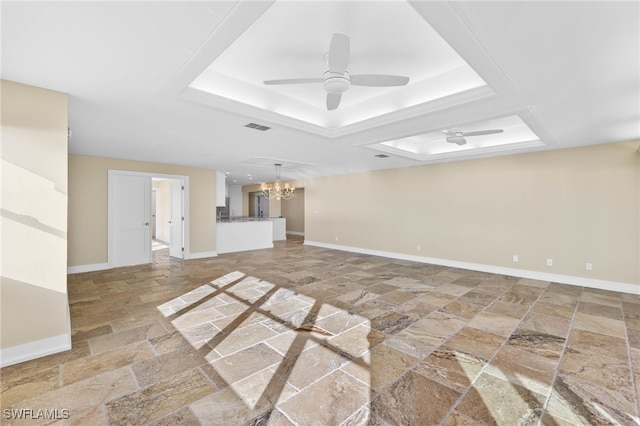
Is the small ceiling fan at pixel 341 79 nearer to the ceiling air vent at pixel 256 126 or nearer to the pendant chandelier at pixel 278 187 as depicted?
the ceiling air vent at pixel 256 126

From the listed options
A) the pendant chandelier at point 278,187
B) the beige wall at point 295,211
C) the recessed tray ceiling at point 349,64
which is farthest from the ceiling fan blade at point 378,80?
the beige wall at point 295,211

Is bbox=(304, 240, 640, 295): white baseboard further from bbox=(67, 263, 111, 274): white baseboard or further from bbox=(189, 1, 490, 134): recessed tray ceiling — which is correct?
bbox=(67, 263, 111, 274): white baseboard

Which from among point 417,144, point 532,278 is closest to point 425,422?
point 532,278

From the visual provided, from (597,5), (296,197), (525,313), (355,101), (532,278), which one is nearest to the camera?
(597,5)

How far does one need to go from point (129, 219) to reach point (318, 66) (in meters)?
5.93

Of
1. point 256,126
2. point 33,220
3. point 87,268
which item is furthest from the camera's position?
point 87,268

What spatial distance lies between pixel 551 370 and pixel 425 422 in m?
1.44

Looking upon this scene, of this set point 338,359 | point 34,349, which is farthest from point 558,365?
point 34,349

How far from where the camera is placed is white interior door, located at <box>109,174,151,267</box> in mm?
6246

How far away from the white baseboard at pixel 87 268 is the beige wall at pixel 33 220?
395 cm

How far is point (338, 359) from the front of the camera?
2512 millimetres

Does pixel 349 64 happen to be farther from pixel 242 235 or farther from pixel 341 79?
pixel 242 235

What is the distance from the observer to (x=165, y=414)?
1.84m

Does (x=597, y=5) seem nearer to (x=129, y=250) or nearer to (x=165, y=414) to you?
(x=165, y=414)
